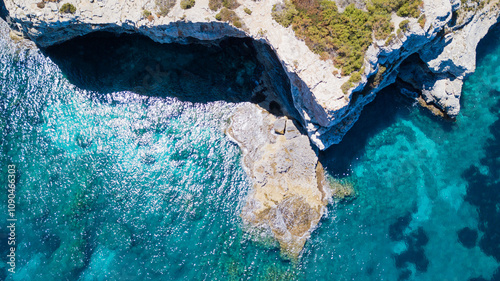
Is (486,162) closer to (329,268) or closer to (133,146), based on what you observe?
(329,268)

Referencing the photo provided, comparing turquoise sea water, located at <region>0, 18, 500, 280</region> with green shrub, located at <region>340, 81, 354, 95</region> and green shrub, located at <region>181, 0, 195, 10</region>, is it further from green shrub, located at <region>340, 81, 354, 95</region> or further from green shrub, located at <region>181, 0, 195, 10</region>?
green shrub, located at <region>181, 0, 195, 10</region>

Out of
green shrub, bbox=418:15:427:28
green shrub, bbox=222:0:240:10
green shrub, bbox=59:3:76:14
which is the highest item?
green shrub, bbox=418:15:427:28

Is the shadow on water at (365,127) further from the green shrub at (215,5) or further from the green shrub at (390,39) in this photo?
the green shrub at (215,5)

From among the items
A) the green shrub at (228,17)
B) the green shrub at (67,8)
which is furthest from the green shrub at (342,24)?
the green shrub at (67,8)

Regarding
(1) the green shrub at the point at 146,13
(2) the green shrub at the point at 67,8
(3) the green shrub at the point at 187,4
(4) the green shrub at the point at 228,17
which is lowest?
(2) the green shrub at the point at 67,8

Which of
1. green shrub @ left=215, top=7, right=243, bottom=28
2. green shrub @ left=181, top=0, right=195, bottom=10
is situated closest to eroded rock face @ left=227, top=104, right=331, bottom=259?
green shrub @ left=215, top=7, right=243, bottom=28
